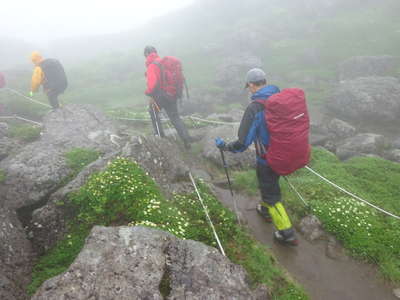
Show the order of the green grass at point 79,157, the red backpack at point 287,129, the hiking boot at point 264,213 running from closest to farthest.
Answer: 1. the red backpack at point 287,129
2. the hiking boot at point 264,213
3. the green grass at point 79,157

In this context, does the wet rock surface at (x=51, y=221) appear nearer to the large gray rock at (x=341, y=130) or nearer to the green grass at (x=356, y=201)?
the green grass at (x=356, y=201)

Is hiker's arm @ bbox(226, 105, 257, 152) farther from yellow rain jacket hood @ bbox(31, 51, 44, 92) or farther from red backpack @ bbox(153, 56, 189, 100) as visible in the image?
yellow rain jacket hood @ bbox(31, 51, 44, 92)

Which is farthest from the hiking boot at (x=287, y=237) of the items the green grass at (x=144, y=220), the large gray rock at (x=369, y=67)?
the large gray rock at (x=369, y=67)

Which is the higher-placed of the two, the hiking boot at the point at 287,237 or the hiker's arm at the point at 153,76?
the hiker's arm at the point at 153,76

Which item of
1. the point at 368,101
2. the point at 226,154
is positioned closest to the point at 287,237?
the point at 226,154

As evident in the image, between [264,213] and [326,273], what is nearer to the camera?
[326,273]

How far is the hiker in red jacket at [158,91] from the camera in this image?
1359 cm

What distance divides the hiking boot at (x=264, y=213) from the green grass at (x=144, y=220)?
60.0 inches

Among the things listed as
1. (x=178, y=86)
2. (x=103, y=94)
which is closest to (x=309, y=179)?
(x=178, y=86)

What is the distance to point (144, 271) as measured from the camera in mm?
5547

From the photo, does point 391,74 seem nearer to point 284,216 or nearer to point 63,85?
point 284,216

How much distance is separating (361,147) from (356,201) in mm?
7643

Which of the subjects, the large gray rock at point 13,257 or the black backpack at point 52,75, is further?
the black backpack at point 52,75

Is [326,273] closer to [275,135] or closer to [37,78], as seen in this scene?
[275,135]
